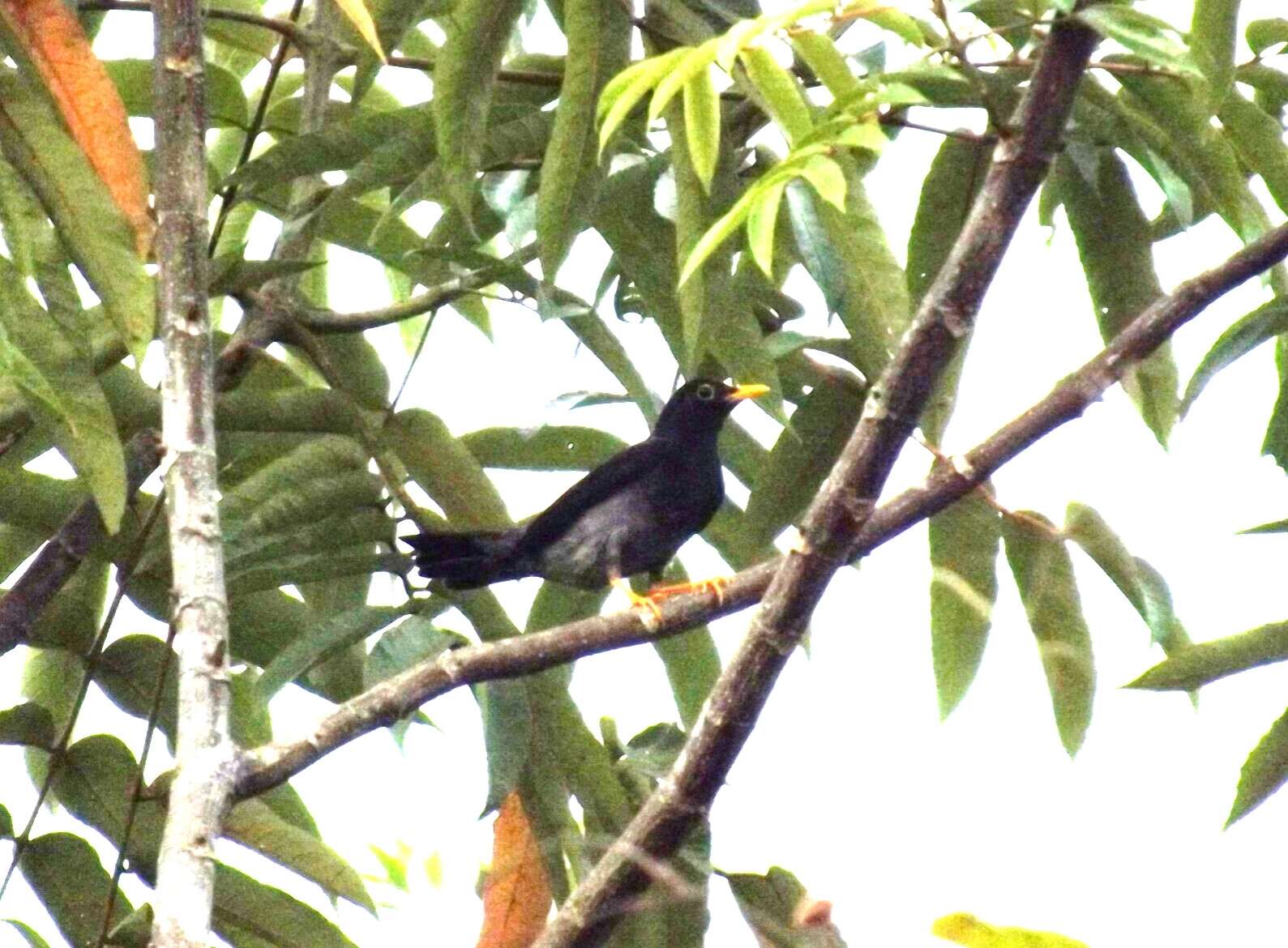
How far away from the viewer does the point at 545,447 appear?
3.61 meters

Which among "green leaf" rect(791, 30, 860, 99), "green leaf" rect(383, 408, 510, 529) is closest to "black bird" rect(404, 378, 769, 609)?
"green leaf" rect(383, 408, 510, 529)

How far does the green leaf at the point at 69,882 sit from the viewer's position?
312 centimetres

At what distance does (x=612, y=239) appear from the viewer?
321 cm

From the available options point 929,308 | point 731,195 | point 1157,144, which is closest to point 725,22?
point 731,195

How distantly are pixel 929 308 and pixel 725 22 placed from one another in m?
1.25

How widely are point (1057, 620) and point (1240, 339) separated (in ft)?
1.98

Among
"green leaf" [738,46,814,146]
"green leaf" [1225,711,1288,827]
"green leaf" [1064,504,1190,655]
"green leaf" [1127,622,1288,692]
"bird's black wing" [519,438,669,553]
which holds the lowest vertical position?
"green leaf" [1225,711,1288,827]

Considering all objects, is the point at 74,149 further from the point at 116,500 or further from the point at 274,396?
the point at 274,396

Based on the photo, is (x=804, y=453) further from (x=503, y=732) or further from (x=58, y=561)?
(x=58, y=561)

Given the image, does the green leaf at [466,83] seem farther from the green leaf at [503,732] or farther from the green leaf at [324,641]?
the green leaf at [503,732]

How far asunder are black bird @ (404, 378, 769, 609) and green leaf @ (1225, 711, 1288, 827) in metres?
1.86

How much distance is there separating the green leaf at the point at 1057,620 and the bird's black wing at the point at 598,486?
188cm

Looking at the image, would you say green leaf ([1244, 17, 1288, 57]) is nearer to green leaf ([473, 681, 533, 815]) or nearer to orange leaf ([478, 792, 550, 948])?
green leaf ([473, 681, 533, 815])

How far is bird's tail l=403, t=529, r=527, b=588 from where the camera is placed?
346 cm
